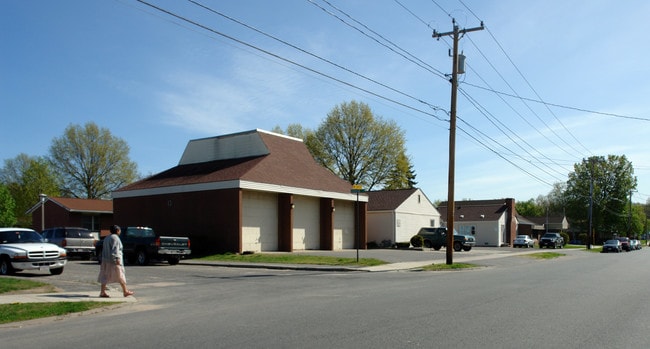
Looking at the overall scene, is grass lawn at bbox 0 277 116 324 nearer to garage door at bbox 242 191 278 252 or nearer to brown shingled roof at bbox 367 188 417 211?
garage door at bbox 242 191 278 252

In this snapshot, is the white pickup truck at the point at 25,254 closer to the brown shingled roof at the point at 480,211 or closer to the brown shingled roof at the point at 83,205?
the brown shingled roof at the point at 83,205

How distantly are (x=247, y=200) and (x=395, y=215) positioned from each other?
16711 mm

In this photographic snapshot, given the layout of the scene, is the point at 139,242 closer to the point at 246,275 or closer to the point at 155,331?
the point at 246,275

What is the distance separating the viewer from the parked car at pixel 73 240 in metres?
29.2

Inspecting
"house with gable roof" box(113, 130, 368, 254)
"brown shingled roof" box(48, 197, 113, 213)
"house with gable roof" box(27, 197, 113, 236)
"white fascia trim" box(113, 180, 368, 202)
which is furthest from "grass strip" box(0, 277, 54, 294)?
"brown shingled roof" box(48, 197, 113, 213)

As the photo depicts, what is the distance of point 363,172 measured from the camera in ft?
208

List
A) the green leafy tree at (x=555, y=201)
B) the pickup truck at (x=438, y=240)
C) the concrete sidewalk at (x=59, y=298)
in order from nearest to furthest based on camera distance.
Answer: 1. the concrete sidewalk at (x=59, y=298)
2. the pickup truck at (x=438, y=240)
3. the green leafy tree at (x=555, y=201)

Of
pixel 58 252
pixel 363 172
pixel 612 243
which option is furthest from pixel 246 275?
pixel 612 243

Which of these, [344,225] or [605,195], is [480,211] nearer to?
[344,225]

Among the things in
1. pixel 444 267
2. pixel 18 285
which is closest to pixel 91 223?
pixel 444 267

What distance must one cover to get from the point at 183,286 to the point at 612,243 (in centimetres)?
5232

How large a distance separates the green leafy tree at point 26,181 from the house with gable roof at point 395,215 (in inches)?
1544

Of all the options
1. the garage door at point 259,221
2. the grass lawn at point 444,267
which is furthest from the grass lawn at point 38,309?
the garage door at point 259,221

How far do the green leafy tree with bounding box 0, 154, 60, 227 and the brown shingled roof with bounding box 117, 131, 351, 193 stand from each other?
3242 cm
